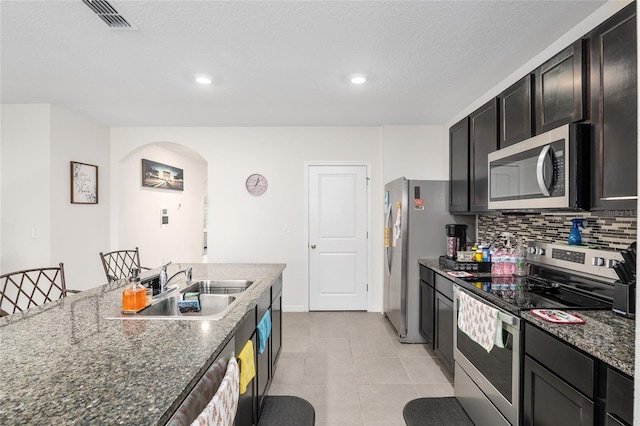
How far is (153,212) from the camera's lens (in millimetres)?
5055

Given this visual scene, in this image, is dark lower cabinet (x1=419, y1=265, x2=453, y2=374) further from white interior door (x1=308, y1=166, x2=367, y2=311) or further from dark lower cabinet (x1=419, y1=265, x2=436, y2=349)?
white interior door (x1=308, y1=166, x2=367, y2=311)

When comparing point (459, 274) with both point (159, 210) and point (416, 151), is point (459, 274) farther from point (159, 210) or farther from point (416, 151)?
point (159, 210)

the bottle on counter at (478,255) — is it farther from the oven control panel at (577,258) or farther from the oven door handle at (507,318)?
the oven door handle at (507,318)

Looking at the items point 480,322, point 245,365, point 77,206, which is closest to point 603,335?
point 480,322

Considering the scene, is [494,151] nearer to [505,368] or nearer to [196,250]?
[505,368]

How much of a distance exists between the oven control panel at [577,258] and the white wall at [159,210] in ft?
15.1

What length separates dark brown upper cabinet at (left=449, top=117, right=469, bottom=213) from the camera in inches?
113

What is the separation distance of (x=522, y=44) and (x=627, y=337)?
6.16ft

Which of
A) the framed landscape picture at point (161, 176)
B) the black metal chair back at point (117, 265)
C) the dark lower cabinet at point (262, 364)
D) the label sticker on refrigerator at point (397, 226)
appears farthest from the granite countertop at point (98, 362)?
the framed landscape picture at point (161, 176)

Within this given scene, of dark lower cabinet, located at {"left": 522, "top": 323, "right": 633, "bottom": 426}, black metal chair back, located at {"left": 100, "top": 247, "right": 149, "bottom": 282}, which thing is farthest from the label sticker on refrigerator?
black metal chair back, located at {"left": 100, "top": 247, "right": 149, "bottom": 282}

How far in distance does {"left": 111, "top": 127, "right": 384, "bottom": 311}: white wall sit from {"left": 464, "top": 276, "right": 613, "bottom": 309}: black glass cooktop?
2.15 m

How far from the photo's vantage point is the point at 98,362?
97 cm

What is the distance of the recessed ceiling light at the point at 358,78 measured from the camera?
261 cm

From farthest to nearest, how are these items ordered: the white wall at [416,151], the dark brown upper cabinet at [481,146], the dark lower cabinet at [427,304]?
the white wall at [416,151], the dark lower cabinet at [427,304], the dark brown upper cabinet at [481,146]
